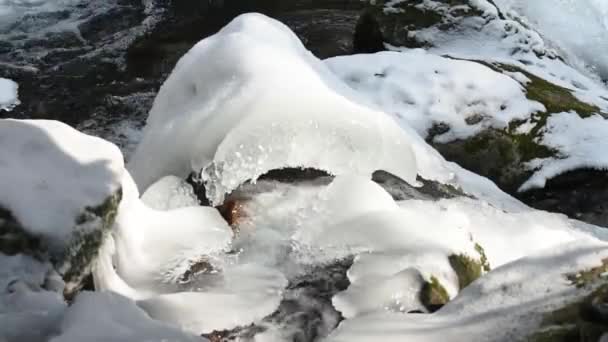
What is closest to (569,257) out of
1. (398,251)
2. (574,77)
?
(398,251)

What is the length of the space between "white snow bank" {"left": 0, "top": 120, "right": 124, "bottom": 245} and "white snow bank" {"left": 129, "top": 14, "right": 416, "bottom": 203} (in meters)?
0.86

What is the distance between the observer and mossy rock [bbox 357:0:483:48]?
813 cm

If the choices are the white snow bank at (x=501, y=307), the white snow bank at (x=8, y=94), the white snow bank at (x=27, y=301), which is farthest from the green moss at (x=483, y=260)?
the white snow bank at (x=8, y=94)

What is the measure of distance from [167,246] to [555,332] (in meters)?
2.00

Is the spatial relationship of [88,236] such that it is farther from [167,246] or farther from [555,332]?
[555,332]

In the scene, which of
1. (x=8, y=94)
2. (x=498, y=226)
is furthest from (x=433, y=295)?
(x=8, y=94)

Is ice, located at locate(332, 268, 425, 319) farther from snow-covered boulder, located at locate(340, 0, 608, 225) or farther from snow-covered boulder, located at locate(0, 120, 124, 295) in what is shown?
snow-covered boulder, located at locate(340, 0, 608, 225)

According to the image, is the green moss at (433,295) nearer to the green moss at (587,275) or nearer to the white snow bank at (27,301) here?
the green moss at (587,275)

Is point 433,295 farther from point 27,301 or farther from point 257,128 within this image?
point 27,301

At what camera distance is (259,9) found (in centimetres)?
926

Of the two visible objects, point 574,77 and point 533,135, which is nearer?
point 533,135

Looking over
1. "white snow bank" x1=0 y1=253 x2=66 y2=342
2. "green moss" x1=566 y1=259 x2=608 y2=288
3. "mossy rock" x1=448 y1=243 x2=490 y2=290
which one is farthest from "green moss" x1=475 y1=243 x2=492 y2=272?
"white snow bank" x1=0 y1=253 x2=66 y2=342

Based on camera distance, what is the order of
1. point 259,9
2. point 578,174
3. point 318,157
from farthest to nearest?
1. point 259,9
2. point 578,174
3. point 318,157

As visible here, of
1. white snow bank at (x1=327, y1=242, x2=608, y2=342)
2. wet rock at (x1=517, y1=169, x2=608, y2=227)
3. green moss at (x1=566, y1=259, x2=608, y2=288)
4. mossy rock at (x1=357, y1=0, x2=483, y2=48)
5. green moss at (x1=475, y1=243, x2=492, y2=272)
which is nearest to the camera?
white snow bank at (x1=327, y1=242, x2=608, y2=342)
